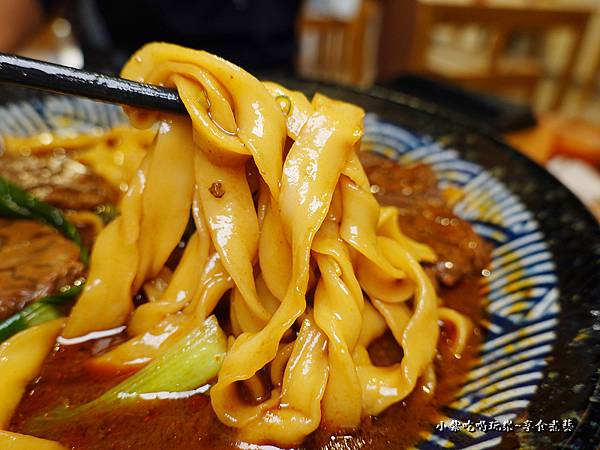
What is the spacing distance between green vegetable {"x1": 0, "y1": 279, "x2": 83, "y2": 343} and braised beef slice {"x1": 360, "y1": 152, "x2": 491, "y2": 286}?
1.19 metres

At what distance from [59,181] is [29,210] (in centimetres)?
28

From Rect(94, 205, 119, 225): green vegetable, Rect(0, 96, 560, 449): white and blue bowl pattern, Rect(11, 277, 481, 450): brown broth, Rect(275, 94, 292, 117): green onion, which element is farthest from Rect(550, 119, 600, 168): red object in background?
Rect(94, 205, 119, 225): green vegetable

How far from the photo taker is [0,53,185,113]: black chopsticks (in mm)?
1157

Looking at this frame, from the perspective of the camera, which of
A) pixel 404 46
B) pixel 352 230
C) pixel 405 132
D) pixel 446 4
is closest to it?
pixel 352 230

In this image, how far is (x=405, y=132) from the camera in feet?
8.16

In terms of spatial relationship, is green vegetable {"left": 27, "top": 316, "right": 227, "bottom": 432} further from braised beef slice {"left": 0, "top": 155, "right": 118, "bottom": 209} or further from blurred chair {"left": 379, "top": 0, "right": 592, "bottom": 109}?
Answer: blurred chair {"left": 379, "top": 0, "right": 592, "bottom": 109}

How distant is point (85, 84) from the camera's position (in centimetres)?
122

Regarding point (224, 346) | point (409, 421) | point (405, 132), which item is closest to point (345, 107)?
point (224, 346)

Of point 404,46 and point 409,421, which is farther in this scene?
point 404,46

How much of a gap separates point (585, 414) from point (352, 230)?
69 centimetres

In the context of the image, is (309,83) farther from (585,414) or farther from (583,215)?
(585,414)

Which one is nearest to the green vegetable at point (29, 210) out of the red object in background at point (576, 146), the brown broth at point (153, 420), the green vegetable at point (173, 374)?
the brown broth at point (153, 420)

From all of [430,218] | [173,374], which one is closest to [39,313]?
[173,374]

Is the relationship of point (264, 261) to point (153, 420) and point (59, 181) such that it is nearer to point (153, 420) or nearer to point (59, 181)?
point (153, 420)
